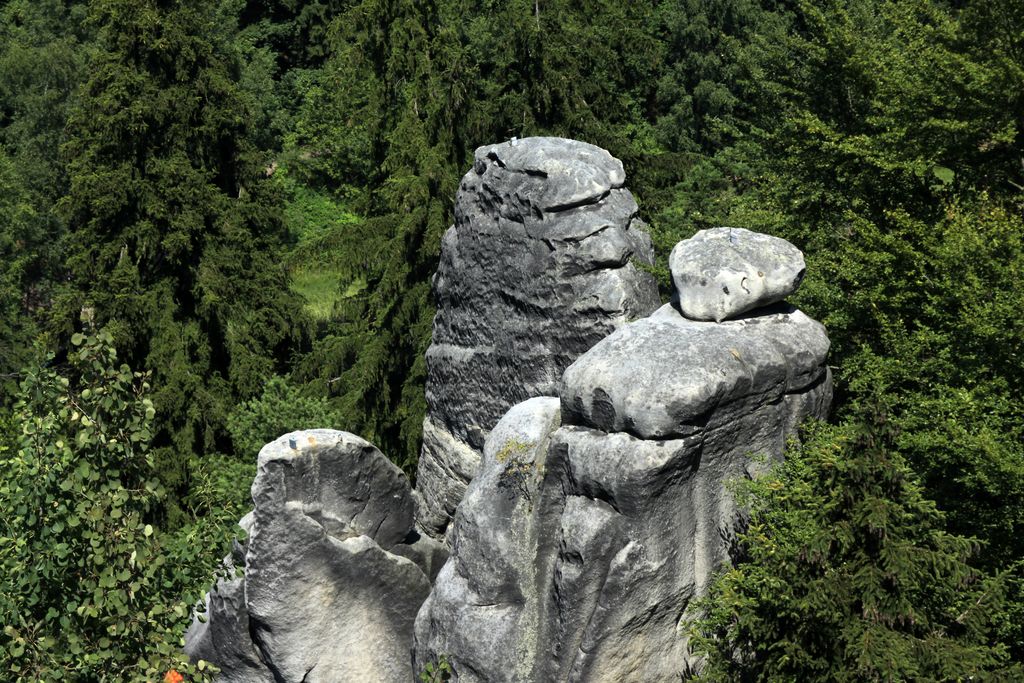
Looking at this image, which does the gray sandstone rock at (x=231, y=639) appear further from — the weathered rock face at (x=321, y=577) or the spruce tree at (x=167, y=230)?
the spruce tree at (x=167, y=230)

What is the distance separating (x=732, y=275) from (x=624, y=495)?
9.04 ft

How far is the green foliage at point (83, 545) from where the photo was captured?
9.73m

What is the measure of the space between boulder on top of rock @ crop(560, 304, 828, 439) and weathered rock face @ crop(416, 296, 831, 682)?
0.06ft

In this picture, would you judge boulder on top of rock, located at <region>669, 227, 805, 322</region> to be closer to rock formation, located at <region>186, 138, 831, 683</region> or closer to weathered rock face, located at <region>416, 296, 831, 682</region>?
rock formation, located at <region>186, 138, 831, 683</region>

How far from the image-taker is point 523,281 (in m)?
17.1

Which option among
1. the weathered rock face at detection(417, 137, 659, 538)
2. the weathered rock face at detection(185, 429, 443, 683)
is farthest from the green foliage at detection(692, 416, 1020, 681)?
the weathered rock face at detection(185, 429, 443, 683)

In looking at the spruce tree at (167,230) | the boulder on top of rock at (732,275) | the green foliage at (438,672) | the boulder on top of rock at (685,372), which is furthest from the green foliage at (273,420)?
the boulder on top of rock at (732,275)

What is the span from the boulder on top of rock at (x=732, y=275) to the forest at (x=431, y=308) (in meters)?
1.54

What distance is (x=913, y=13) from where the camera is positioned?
64.4 feet

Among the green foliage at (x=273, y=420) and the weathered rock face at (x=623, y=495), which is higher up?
the weathered rock face at (x=623, y=495)

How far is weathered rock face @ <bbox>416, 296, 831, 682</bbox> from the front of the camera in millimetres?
13164

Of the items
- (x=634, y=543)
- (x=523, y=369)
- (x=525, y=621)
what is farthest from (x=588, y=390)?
(x=523, y=369)

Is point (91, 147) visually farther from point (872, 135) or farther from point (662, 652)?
point (662, 652)

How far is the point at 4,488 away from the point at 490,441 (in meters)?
5.80
